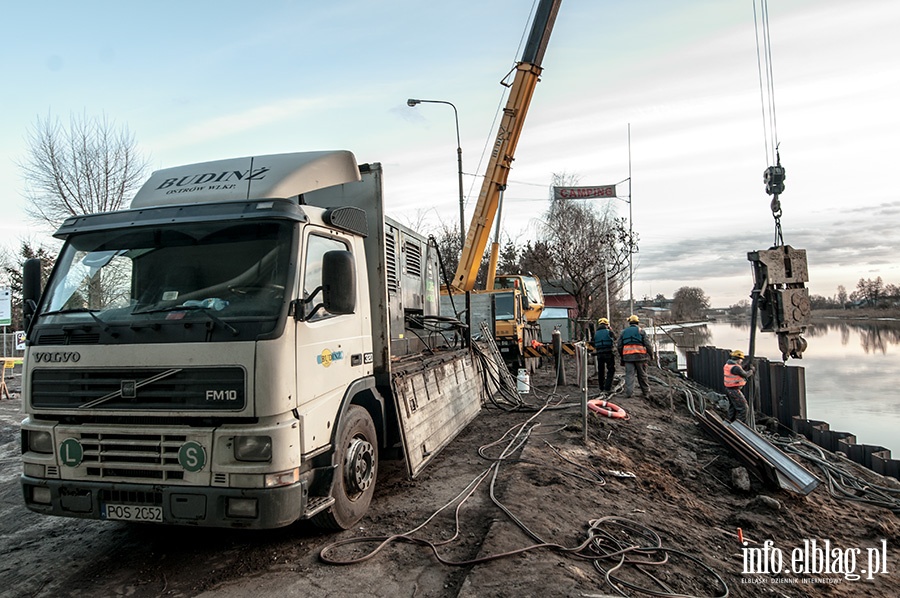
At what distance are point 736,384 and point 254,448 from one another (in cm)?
1066

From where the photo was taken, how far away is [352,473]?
4.79 metres

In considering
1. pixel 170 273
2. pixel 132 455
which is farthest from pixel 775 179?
pixel 132 455

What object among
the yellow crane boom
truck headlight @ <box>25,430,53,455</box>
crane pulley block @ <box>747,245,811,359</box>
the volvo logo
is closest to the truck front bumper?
truck headlight @ <box>25,430,53,455</box>

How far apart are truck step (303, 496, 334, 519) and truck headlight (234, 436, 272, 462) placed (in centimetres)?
57

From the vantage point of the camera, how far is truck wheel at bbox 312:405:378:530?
4.61 meters

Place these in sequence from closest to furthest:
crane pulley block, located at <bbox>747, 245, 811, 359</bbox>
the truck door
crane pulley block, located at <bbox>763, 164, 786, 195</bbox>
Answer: the truck door
crane pulley block, located at <bbox>747, 245, 811, 359</bbox>
crane pulley block, located at <bbox>763, 164, 786, 195</bbox>

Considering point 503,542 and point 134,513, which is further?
point 503,542

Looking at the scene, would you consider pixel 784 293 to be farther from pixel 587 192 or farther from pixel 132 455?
pixel 587 192

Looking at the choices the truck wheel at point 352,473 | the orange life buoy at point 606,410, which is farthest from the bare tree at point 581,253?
the truck wheel at point 352,473

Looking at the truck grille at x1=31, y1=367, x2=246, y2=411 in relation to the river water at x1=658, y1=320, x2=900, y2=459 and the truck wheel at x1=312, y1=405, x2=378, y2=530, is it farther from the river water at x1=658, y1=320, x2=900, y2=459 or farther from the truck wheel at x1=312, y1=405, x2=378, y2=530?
the river water at x1=658, y1=320, x2=900, y2=459

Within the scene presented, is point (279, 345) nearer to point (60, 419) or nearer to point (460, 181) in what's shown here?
point (60, 419)

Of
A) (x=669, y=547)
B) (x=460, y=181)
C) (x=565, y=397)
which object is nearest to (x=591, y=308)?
(x=460, y=181)

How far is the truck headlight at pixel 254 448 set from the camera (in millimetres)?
3834

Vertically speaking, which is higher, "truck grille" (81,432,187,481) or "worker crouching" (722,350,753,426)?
"truck grille" (81,432,187,481)
